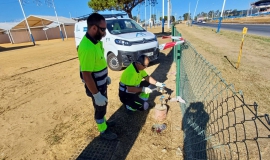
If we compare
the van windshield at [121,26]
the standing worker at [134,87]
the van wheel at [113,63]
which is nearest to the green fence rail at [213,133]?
the standing worker at [134,87]

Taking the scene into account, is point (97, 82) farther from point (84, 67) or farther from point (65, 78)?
point (65, 78)

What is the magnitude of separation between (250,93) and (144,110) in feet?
8.47

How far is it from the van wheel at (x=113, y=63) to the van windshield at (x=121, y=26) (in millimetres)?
833

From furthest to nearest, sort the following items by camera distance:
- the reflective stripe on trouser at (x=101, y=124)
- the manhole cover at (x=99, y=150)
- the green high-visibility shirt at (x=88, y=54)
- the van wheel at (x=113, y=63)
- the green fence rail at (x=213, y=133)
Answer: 1. the van wheel at (x=113, y=63)
2. the reflective stripe on trouser at (x=101, y=124)
3. the manhole cover at (x=99, y=150)
4. the green fence rail at (x=213, y=133)
5. the green high-visibility shirt at (x=88, y=54)

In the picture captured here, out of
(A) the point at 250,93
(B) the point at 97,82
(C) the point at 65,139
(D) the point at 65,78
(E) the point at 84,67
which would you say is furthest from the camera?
(D) the point at 65,78

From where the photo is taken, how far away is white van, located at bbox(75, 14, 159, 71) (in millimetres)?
5355

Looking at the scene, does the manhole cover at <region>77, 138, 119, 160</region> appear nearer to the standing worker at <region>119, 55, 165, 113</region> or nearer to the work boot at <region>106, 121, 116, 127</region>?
the work boot at <region>106, 121, 116, 127</region>

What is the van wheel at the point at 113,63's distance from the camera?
588 centimetres

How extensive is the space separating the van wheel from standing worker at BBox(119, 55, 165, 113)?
2642mm

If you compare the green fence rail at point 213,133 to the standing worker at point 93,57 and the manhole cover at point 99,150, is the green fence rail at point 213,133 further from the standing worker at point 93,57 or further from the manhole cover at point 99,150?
the standing worker at point 93,57

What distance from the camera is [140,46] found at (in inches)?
214

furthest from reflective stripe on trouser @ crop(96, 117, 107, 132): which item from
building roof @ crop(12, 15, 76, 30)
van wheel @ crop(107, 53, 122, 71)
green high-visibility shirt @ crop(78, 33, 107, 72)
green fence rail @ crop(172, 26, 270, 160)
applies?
building roof @ crop(12, 15, 76, 30)

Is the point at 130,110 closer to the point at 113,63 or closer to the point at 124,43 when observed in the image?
the point at 124,43

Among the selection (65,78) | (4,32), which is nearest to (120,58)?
(65,78)
